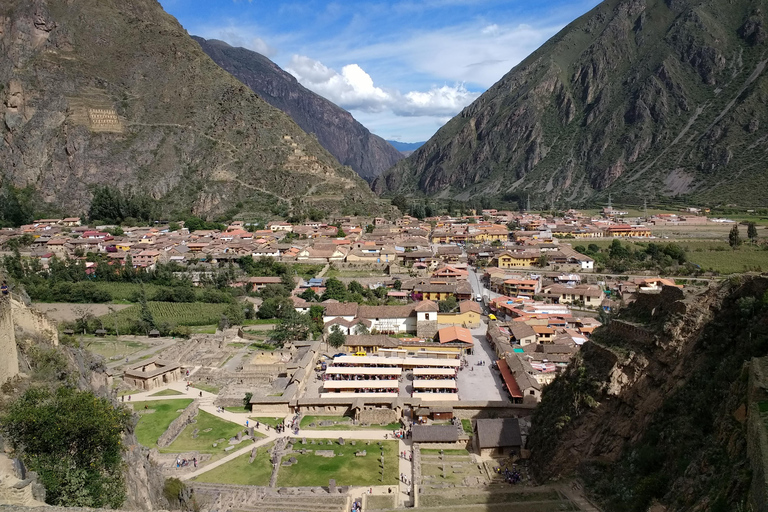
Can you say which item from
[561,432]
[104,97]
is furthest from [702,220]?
[104,97]

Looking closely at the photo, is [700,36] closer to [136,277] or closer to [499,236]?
[499,236]

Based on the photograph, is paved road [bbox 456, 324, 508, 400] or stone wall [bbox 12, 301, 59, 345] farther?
paved road [bbox 456, 324, 508, 400]

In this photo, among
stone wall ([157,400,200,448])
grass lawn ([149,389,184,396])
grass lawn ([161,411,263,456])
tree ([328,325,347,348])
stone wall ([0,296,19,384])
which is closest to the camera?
stone wall ([0,296,19,384])

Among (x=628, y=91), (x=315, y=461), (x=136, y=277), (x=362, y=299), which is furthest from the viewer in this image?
(x=628, y=91)

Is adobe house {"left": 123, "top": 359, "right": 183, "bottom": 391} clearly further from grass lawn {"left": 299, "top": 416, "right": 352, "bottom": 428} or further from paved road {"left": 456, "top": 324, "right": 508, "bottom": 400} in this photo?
paved road {"left": 456, "top": 324, "right": 508, "bottom": 400}

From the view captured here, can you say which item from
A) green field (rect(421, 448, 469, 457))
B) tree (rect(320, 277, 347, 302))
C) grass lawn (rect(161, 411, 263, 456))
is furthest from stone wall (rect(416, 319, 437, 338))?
grass lawn (rect(161, 411, 263, 456))

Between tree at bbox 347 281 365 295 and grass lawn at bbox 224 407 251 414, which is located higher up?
tree at bbox 347 281 365 295
